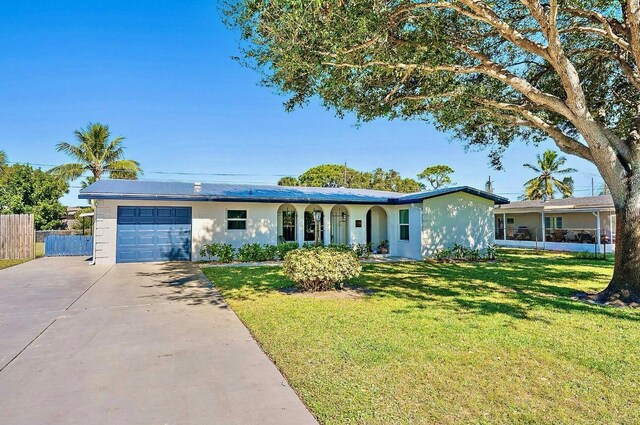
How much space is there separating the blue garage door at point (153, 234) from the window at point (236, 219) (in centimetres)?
165

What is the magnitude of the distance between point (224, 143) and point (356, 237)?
618 inches

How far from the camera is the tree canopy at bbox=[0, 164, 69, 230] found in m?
23.8

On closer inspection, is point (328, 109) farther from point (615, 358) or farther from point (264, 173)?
point (264, 173)

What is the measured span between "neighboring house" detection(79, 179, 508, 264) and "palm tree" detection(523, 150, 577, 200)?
75.6ft

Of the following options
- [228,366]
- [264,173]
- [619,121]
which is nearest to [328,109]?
[228,366]

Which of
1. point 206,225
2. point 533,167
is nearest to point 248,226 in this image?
point 206,225

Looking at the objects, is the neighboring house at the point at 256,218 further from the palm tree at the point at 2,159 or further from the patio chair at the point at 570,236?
the palm tree at the point at 2,159

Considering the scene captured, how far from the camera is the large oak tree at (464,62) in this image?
21.7ft

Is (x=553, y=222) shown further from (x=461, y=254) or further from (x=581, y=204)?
(x=461, y=254)

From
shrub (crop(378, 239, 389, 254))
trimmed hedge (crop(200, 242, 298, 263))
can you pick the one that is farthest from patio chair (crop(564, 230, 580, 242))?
trimmed hedge (crop(200, 242, 298, 263))

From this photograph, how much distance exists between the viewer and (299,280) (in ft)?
27.5

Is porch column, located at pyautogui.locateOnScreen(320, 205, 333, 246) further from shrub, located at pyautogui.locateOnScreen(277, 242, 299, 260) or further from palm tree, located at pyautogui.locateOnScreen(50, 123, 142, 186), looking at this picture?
palm tree, located at pyautogui.locateOnScreen(50, 123, 142, 186)

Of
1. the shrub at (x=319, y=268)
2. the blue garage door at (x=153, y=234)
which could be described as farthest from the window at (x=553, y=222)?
the blue garage door at (x=153, y=234)

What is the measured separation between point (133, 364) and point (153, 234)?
1173cm
